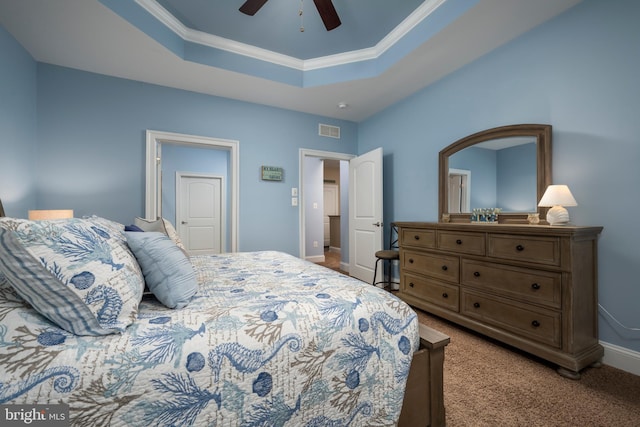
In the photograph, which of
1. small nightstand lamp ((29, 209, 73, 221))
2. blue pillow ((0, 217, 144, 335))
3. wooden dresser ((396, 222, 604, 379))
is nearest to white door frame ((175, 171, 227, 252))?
small nightstand lamp ((29, 209, 73, 221))

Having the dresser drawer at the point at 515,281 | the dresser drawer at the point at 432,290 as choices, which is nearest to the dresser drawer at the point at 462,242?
the dresser drawer at the point at 515,281

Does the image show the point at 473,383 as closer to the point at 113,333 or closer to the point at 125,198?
the point at 113,333

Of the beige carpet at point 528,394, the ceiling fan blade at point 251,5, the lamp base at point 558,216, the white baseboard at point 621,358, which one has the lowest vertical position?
the beige carpet at point 528,394

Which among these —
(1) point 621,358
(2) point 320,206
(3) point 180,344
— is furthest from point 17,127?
(1) point 621,358

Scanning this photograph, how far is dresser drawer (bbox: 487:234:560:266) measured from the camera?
A: 177 cm

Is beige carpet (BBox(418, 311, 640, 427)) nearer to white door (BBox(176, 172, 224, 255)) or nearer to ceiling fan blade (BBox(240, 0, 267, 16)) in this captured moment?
ceiling fan blade (BBox(240, 0, 267, 16))

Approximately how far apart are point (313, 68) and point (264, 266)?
253cm

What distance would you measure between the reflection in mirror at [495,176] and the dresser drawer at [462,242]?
487mm

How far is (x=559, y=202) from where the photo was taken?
1.87 m

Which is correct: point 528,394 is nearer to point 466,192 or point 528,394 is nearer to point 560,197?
point 560,197

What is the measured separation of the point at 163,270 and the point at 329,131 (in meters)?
3.59

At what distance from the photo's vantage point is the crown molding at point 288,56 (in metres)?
2.31

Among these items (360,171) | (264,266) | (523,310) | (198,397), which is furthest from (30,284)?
(360,171)

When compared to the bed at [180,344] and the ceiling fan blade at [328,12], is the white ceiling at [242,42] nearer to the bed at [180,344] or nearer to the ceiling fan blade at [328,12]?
the ceiling fan blade at [328,12]
